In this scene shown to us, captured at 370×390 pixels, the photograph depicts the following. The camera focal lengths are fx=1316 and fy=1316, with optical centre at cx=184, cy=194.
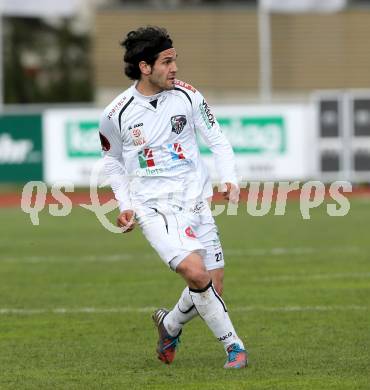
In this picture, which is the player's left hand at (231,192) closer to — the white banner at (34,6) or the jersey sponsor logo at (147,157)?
A: the jersey sponsor logo at (147,157)

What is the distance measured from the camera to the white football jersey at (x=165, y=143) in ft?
27.8

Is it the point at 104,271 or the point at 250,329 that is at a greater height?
the point at 250,329

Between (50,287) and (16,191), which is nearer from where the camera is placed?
(50,287)

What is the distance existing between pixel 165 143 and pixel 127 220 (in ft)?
1.81

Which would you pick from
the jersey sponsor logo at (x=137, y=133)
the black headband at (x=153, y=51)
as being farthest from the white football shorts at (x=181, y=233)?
the black headband at (x=153, y=51)

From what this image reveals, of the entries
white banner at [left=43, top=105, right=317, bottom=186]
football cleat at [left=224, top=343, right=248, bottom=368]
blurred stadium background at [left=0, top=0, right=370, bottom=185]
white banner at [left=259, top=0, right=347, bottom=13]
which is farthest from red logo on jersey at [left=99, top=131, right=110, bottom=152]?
white banner at [left=259, top=0, right=347, bottom=13]

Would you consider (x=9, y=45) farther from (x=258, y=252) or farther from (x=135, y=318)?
(x=135, y=318)

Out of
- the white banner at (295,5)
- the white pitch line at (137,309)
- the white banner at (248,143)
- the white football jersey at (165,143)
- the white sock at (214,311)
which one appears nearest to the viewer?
the white sock at (214,311)

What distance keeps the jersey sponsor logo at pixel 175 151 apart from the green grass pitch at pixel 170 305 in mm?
1368

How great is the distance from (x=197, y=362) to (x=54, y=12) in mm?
22659

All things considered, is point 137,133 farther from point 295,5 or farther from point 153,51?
point 295,5

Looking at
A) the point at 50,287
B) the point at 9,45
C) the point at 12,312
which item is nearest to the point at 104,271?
the point at 50,287

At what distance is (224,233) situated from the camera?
1862 cm

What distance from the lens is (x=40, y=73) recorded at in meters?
51.3
